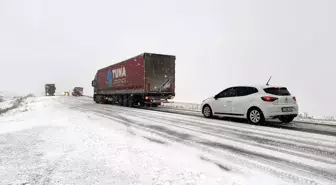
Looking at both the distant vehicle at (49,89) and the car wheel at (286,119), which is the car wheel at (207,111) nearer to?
the car wheel at (286,119)

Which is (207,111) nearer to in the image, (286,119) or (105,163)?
(286,119)

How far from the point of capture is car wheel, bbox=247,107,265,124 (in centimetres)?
844

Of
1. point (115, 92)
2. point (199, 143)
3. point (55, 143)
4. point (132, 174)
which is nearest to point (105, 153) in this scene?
point (132, 174)

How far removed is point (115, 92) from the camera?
21719 millimetres

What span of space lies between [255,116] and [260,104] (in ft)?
1.76

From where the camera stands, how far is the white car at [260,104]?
27.1 feet

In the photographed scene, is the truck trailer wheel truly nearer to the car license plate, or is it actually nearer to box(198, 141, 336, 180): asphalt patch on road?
the car license plate

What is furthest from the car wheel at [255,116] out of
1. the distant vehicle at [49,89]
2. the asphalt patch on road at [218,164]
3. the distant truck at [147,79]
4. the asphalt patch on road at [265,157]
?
the distant vehicle at [49,89]

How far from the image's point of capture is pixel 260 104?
842cm

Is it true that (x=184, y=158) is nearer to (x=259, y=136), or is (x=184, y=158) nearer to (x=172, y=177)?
(x=172, y=177)

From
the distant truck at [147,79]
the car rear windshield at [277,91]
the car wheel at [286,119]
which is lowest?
the car wheel at [286,119]

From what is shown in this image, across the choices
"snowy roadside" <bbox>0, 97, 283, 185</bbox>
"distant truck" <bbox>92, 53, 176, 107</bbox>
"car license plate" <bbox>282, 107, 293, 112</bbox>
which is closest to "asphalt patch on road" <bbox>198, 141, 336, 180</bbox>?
"snowy roadside" <bbox>0, 97, 283, 185</bbox>

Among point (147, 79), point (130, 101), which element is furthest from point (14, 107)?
point (147, 79)

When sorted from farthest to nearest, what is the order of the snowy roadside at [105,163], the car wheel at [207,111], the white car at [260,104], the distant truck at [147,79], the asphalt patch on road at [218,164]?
the distant truck at [147,79] < the car wheel at [207,111] < the white car at [260,104] < the asphalt patch on road at [218,164] < the snowy roadside at [105,163]
